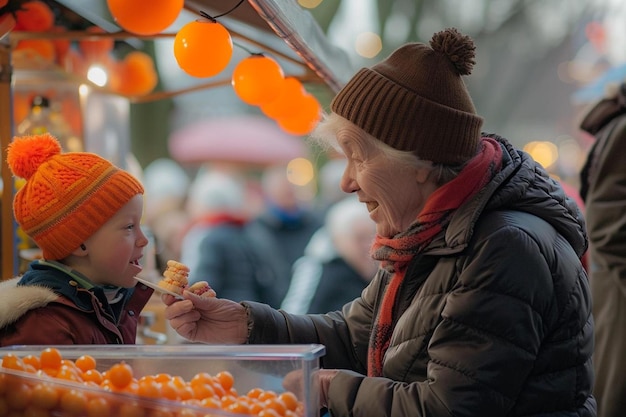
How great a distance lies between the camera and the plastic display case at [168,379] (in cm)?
196

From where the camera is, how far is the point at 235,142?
487 inches

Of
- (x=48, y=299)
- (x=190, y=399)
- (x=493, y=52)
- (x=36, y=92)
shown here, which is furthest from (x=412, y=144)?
(x=493, y=52)

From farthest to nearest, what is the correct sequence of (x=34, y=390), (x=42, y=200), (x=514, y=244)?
(x=42, y=200), (x=514, y=244), (x=34, y=390)

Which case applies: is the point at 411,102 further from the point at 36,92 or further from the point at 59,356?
the point at 36,92

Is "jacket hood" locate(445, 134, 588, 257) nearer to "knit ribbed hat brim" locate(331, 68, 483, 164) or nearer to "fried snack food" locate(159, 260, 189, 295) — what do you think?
"knit ribbed hat brim" locate(331, 68, 483, 164)

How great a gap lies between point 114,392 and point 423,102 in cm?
120

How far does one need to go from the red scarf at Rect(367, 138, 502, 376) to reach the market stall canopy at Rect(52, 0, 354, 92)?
0.83m

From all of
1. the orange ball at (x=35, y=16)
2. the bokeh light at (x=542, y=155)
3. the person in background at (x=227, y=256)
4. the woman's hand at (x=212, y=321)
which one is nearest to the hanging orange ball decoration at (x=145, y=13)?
the orange ball at (x=35, y=16)

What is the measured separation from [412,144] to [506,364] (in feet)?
2.27

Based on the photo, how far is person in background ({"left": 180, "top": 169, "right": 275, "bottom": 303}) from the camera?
7.15m

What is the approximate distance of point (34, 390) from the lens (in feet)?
6.47

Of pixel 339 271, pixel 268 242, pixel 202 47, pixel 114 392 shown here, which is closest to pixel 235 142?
pixel 268 242

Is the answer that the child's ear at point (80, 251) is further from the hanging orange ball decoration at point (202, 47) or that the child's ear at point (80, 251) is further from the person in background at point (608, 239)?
the person in background at point (608, 239)

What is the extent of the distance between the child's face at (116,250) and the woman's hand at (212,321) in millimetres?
225
